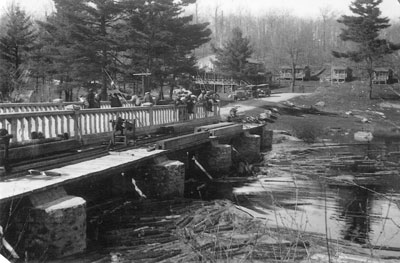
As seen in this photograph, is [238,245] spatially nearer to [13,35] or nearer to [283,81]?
[13,35]

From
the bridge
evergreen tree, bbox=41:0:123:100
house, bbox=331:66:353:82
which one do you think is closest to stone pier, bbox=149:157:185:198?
the bridge

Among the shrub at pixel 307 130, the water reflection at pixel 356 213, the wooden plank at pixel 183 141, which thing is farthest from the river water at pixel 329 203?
the shrub at pixel 307 130

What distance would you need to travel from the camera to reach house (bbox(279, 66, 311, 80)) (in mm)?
82281

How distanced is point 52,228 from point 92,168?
2793 mm

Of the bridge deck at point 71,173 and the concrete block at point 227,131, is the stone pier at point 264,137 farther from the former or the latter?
the bridge deck at point 71,173

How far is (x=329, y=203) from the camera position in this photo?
13125mm

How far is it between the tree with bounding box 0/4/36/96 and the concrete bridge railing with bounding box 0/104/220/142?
55.5ft

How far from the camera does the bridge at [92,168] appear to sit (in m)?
7.44

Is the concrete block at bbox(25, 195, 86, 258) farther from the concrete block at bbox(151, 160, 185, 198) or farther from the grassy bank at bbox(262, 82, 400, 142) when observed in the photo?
the grassy bank at bbox(262, 82, 400, 142)

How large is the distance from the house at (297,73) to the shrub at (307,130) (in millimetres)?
42636

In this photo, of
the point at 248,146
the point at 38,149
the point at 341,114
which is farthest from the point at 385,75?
the point at 38,149

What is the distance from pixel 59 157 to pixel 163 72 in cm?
2365

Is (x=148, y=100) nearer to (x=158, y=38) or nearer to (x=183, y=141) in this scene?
(x=183, y=141)

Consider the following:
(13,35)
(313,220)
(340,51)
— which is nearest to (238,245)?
(313,220)
